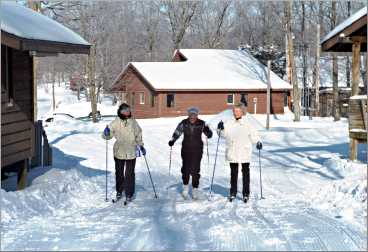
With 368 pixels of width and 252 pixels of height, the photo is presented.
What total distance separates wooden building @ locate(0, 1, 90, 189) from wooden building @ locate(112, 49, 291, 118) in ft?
111

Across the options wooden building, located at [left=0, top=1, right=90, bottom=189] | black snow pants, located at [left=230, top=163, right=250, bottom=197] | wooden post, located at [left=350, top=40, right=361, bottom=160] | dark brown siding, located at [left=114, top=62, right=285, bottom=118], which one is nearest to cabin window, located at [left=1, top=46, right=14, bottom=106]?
wooden building, located at [left=0, top=1, right=90, bottom=189]

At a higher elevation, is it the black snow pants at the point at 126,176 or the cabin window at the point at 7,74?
the cabin window at the point at 7,74

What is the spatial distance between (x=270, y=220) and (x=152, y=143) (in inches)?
625

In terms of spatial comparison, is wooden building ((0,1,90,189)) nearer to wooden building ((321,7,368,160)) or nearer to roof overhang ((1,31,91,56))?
roof overhang ((1,31,91,56))

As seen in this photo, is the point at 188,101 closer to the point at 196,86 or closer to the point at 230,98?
the point at 196,86

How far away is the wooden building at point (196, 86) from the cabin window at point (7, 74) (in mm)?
35075

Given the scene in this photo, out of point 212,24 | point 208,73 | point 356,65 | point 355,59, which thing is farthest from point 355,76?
point 212,24

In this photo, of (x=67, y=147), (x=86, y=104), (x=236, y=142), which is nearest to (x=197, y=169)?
(x=236, y=142)

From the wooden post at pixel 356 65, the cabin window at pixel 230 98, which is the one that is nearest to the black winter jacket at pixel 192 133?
the wooden post at pixel 356 65

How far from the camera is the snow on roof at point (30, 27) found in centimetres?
1046

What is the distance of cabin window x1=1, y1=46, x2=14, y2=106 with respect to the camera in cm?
1111

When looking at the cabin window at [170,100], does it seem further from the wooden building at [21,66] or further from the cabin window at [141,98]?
the wooden building at [21,66]

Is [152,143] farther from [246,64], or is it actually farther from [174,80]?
[246,64]

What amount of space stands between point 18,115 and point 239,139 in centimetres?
421
